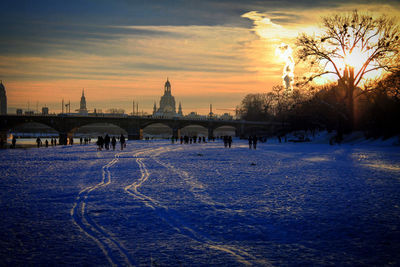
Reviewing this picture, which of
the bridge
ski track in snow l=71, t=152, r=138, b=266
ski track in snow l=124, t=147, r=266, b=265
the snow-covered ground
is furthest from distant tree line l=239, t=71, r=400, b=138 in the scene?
ski track in snow l=71, t=152, r=138, b=266

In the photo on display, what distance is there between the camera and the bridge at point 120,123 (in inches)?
3440

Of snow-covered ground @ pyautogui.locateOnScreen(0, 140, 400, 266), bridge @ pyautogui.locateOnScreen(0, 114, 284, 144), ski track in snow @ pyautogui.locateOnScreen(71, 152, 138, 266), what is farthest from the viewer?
bridge @ pyautogui.locateOnScreen(0, 114, 284, 144)

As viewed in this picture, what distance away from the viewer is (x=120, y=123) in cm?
9894

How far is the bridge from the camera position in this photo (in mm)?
87375

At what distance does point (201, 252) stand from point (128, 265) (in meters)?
1.12

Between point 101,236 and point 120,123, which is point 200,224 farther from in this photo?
point 120,123

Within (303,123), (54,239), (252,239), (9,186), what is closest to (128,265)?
(54,239)

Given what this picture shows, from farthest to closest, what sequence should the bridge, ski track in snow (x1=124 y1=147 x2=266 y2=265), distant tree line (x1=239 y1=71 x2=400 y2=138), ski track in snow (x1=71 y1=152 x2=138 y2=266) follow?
1. the bridge
2. distant tree line (x1=239 y1=71 x2=400 y2=138)
3. ski track in snow (x1=124 y1=147 x2=266 y2=265)
4. ski track in snow (x1=71 y1=152 x2=138 y2=266)

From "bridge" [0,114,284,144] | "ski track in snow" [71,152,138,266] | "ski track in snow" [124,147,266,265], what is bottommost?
"ski track in snow" [124,147,266,265]

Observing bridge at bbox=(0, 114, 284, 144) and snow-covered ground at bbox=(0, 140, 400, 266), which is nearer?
snow-covered ground at bbox=(0, 140, 400, 266)

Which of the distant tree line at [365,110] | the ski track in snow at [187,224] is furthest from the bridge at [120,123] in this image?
the ski track in snow at [187,224]

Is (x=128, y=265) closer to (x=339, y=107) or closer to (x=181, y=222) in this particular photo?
(x=181, y=222)

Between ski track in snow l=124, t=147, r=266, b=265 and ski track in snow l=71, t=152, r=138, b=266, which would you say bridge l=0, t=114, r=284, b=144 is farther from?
ski track in snow l=71, t=152, r=138, b=266

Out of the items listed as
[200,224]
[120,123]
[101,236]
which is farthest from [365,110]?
[120,123]
